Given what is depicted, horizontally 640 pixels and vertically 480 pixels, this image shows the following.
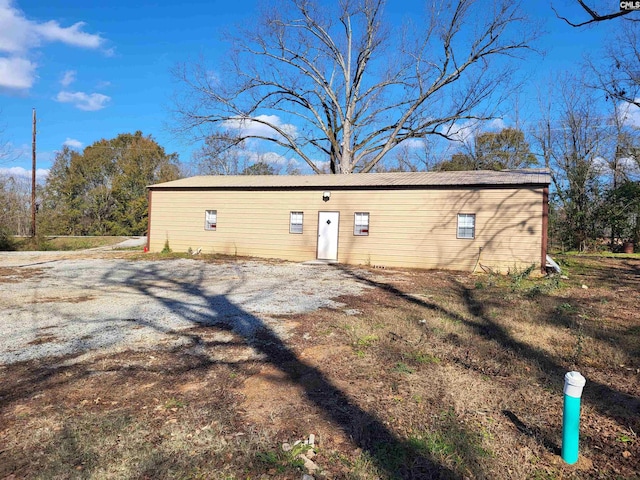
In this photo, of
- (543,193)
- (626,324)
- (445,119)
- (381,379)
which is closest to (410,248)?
(543,193)

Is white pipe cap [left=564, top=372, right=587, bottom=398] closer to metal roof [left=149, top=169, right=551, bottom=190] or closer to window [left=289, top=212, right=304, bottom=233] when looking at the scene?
metal roof [left=149, top=169, right=551, bottom=190]

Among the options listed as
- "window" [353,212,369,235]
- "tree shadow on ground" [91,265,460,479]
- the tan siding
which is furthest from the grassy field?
"window" [353,212,369,235]

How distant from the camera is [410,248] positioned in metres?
13.7

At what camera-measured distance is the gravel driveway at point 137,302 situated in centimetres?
477

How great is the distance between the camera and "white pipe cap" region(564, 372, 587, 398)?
2.31 metres

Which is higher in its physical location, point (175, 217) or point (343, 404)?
point (175, 217)

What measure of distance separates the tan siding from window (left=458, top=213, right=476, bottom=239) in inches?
5.4

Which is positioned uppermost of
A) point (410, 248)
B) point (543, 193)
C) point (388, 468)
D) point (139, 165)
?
point (139, 165)

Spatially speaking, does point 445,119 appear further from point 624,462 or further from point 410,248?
point 624,462

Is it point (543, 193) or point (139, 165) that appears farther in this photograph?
point (139, 165)

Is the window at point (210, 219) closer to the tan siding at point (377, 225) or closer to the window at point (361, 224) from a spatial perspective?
the tan siding at point (377, 225)

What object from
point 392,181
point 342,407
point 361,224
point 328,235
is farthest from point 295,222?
point 342,407

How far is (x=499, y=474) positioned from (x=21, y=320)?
6.18 m

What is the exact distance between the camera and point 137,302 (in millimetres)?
7031
